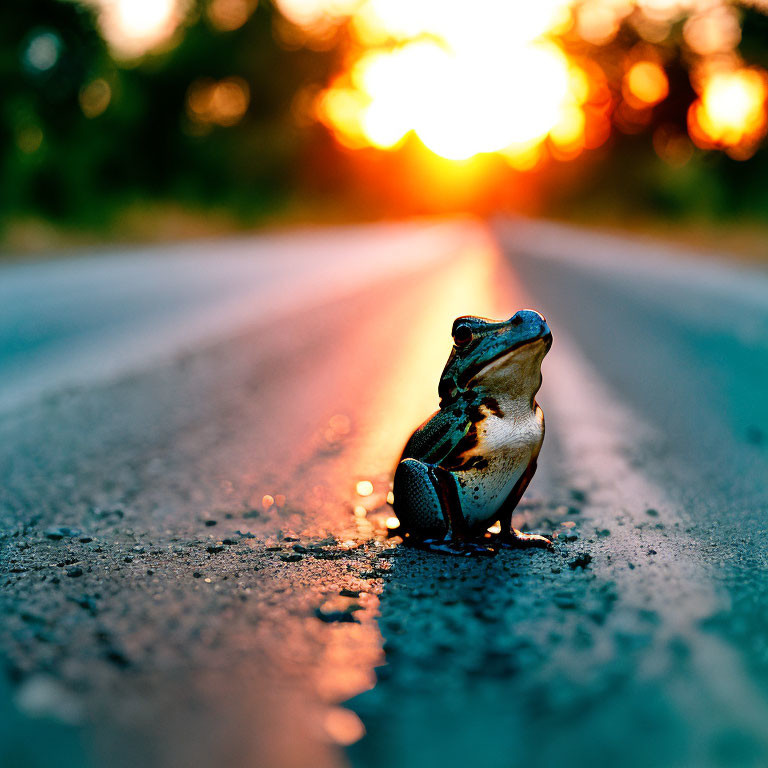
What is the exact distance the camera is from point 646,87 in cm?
5462

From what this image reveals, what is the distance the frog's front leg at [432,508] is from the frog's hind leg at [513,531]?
12 cm

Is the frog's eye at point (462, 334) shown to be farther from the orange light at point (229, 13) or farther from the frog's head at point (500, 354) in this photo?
the orange light at point (229, 13)

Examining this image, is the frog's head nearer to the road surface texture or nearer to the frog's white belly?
the frog's white belly

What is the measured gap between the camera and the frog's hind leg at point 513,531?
344 centimetres

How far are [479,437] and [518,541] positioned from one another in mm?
613

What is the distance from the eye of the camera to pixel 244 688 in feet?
8.21

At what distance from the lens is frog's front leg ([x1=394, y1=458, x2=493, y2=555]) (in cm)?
338

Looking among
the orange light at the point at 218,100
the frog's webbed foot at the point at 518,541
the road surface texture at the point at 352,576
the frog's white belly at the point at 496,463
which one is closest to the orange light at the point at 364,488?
the road surface texture at the point at 352,576

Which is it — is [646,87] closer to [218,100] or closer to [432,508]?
[218,100]

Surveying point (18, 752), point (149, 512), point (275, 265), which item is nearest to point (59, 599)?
point (18, 752)

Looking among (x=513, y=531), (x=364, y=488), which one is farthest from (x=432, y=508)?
(x=364, y=488)

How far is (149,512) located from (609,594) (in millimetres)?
2755

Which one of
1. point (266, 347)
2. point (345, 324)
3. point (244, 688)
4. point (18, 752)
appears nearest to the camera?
point (18, 752)

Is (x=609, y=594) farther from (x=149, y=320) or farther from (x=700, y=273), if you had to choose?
(x=700, y=273)
